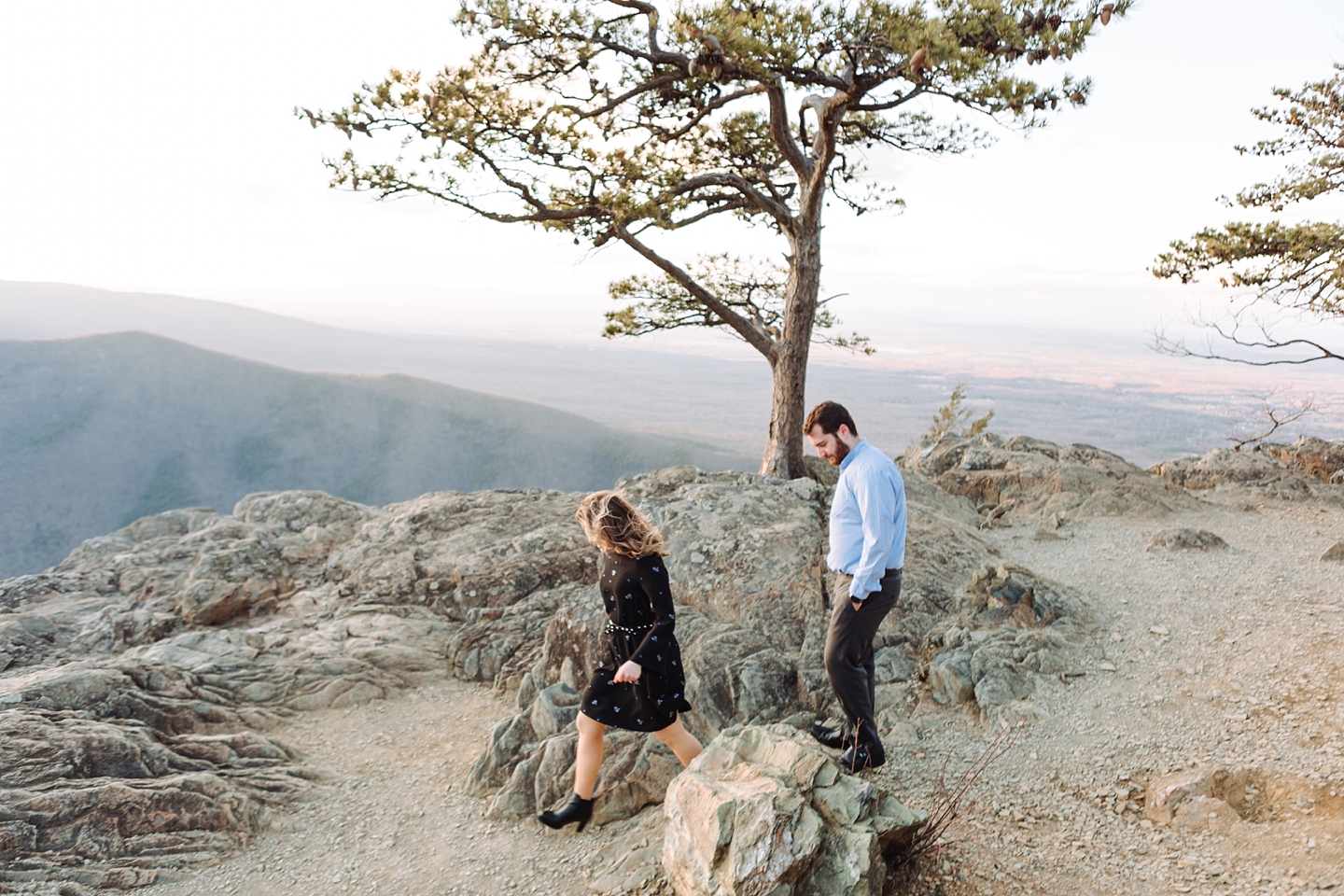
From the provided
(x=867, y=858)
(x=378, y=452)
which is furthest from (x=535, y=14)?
(x=378, y=452)

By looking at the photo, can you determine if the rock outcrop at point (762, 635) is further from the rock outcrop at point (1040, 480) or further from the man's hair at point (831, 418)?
the rock outcrop at point (1040, 480)

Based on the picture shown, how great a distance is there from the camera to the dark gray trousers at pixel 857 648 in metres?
4.65

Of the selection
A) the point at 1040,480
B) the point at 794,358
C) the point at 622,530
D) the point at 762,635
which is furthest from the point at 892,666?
the point at 1040,480

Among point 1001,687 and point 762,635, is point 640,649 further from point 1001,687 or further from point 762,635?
point 1001,687

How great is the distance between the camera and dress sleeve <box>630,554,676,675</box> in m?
4.48

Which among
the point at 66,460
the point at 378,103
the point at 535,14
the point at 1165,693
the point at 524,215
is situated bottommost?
the point at 66,460

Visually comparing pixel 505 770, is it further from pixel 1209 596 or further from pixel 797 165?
pixel 797 165

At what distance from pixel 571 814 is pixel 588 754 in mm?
540

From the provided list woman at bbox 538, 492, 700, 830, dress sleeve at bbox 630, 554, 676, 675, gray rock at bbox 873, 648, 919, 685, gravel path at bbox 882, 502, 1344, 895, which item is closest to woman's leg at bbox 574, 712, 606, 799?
woman at bbox 538, 492, 700, 830

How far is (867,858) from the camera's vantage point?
3645 millimetres

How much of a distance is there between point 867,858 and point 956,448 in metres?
13.8

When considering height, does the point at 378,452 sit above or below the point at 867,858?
below

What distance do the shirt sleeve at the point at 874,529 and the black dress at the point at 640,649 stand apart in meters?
1.24

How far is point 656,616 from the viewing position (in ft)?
14.9
